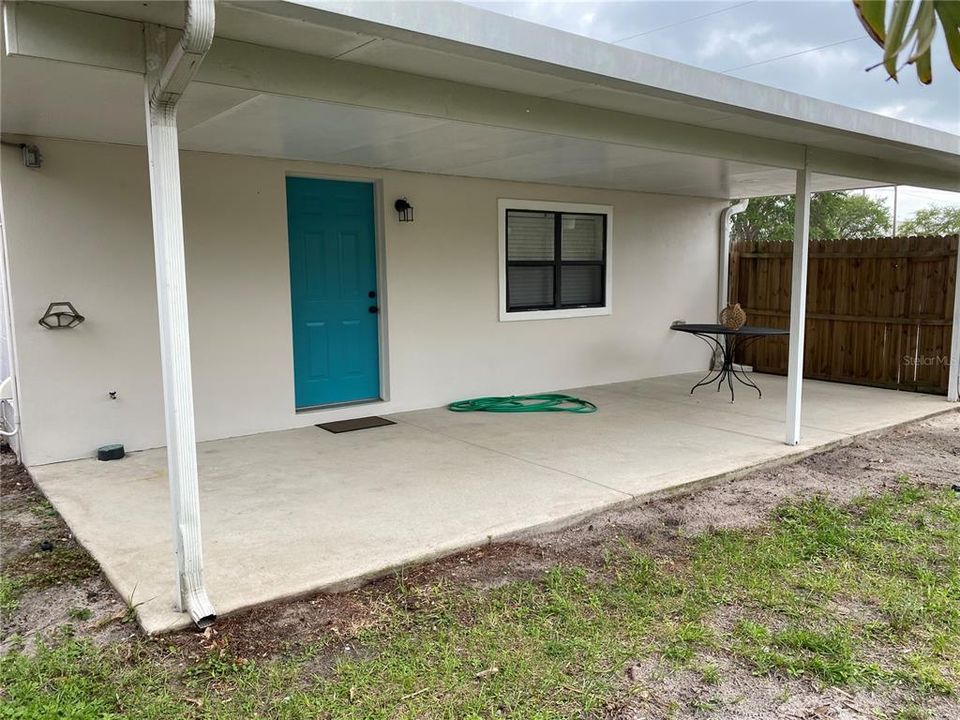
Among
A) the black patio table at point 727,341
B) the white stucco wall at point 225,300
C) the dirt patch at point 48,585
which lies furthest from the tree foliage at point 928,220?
the dirt patch at point 48,585

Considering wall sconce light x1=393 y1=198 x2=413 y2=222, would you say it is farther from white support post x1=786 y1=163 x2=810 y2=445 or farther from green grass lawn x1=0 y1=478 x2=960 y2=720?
green grass lawn x1=0 y1=478 x2=960 y2=720

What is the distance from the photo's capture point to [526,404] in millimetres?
6930

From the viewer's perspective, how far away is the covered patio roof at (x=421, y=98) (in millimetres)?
2656

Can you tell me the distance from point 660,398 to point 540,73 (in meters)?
4.56

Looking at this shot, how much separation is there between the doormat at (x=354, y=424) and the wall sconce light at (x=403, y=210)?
69.9 inches

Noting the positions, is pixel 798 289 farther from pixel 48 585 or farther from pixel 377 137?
pixel 48 585

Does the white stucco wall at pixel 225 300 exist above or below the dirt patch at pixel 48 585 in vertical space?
above

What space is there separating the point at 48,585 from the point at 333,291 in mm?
3553

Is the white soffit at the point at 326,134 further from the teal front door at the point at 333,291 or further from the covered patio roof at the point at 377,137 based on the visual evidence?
the teal front door at the point at 333,291

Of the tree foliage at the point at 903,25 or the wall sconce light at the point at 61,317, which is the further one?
the wall sconce light at the point at 61,317

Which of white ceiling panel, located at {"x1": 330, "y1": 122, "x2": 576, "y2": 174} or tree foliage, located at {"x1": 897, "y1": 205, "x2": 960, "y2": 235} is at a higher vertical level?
tree foliage, located at {"x1": 897, "y1": 205, "x2": 960, "y2": 235}

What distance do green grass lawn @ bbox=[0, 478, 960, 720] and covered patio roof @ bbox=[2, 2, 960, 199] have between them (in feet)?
7.08

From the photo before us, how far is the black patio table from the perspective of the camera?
7.01 metres

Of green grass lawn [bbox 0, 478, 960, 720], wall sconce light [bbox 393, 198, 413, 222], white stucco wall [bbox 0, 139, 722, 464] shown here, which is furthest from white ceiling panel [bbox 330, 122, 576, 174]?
green grass lawn [bbox 0, 478, 960, 720]
